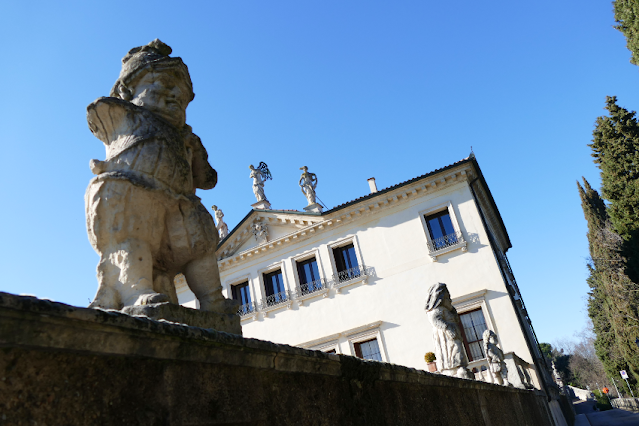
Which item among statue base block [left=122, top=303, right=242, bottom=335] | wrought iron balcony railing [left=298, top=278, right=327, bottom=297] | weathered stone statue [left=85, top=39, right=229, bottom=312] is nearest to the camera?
statue base block [left=122, top=303, right=242, bottom=335]

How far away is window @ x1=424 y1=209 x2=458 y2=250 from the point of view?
65.6 ft

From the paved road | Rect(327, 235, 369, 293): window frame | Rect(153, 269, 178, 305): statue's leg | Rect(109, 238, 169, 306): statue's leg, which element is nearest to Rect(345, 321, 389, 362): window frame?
Rect(327, 235, 369, 293): window frame

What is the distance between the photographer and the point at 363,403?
123 inches

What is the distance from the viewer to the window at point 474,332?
59.0ft

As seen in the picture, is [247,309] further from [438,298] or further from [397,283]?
[438,298]

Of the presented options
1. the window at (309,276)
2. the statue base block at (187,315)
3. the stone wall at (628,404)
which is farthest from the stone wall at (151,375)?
the stone wall at (628,404)

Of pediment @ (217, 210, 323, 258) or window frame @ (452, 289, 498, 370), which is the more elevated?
pediment @ (217, 210, 323, 258)

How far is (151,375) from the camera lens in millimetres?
1637

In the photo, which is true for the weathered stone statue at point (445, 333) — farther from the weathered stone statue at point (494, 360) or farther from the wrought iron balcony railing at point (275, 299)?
the wrought iron balcony railing at point (275, 299)

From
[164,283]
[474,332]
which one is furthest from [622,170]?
[164,283]

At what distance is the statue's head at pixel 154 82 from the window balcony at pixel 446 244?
17434mm

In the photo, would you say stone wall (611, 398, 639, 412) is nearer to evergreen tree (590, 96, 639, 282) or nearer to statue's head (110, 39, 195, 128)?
evergreen tree (590, 96, 639, 282)

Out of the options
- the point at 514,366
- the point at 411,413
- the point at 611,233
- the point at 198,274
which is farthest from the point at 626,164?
the point at 198,274

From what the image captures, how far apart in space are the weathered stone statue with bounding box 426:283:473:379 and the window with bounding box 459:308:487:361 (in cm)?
985
